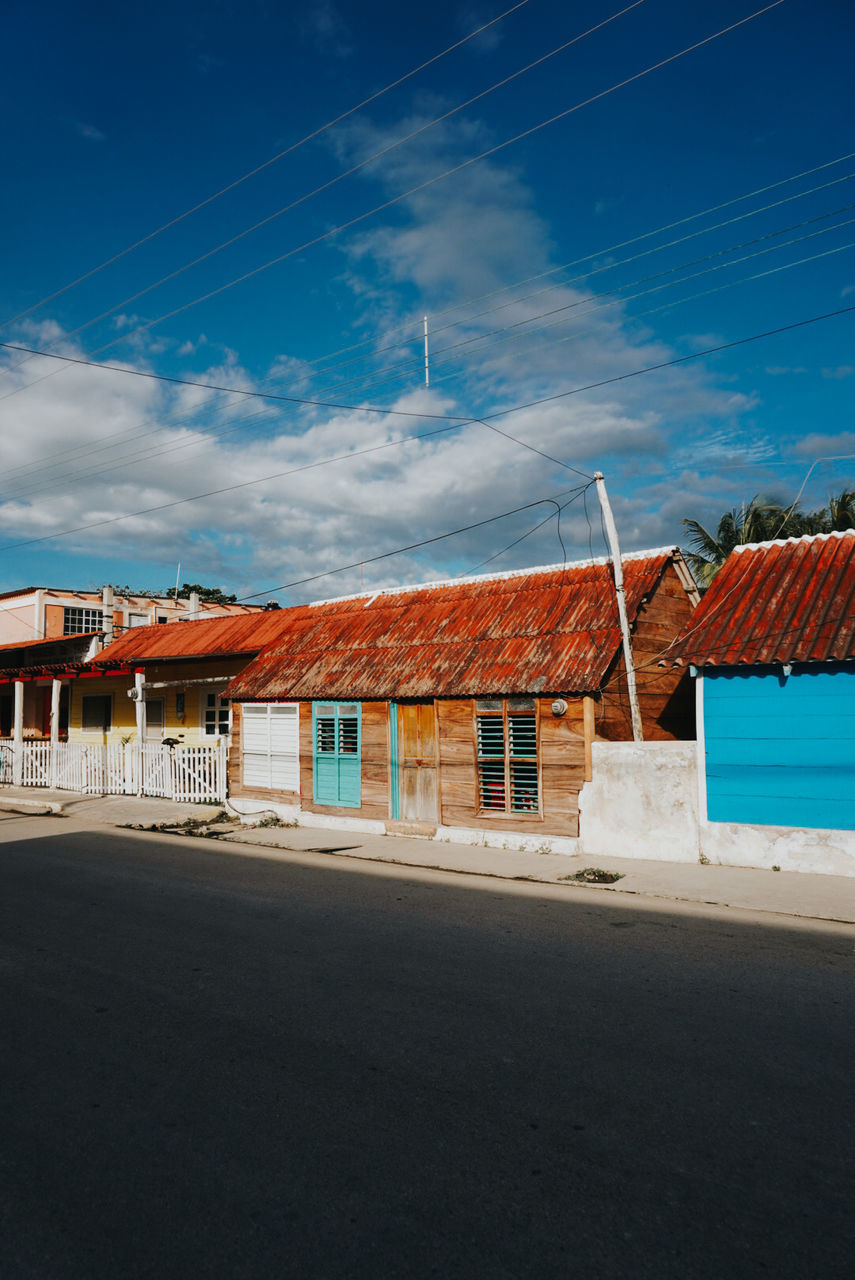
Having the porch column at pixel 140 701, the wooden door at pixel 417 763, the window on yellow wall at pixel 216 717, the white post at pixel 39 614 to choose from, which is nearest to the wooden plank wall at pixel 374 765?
the wooden door at pixel 417 763

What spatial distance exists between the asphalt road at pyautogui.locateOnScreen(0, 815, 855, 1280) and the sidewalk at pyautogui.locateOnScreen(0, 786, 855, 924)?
1.39 m

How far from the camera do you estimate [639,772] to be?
42.0ft

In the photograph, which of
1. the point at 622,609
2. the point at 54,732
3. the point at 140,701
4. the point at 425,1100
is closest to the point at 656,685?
the point at 622,609

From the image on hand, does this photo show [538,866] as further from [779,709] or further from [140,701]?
[140,701]

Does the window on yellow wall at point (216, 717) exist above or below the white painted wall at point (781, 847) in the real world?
above

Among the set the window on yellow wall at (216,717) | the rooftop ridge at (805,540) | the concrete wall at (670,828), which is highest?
the rooftop ridge at (805,540)

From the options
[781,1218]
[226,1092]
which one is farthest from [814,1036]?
[226,1092]

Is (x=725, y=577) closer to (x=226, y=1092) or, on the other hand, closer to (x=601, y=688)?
(x=601, y=688)

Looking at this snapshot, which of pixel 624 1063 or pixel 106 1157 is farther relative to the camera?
pixel 624 1063

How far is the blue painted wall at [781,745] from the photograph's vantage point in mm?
11164

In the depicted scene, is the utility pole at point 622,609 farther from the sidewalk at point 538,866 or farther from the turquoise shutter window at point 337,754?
the turquoise shutter window at point 337,754

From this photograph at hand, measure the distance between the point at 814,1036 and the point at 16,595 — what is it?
38.9m

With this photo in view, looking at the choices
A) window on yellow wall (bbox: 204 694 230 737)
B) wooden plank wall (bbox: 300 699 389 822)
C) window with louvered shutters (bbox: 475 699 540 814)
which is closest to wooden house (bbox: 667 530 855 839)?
window with louvered shutters (bbox: 475 699 540 814)

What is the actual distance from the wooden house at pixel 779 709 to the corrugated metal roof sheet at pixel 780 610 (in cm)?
2
